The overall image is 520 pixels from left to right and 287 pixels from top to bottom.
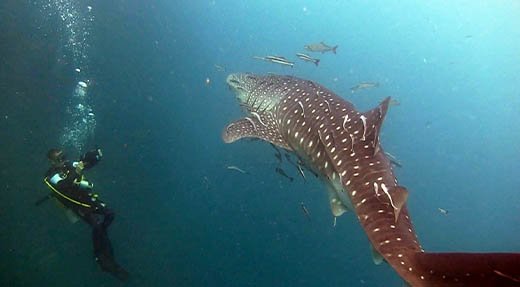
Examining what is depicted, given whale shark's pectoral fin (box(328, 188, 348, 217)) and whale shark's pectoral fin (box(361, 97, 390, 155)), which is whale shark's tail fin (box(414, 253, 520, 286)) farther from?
whale shark's pectoral fin (box(328, 188, 348, 217))

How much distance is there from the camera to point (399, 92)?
6388 centimetres

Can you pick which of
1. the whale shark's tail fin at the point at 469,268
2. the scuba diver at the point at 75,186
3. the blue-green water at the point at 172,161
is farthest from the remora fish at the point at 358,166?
the blue-green water at the point at 172,161

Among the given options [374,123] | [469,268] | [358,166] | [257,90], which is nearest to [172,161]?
[257,90]

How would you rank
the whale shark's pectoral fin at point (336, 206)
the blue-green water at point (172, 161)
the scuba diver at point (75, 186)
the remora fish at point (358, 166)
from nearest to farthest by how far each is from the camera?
the remora fish at point (358, 166)
the whale shark's pectoral fin at point (336, 206)
the scuba diver at point (75, 186)
the blue-green water at point (172, 161)

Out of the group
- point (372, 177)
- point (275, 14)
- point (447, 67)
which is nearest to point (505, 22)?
point (447, 67)

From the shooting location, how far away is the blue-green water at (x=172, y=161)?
734 inches

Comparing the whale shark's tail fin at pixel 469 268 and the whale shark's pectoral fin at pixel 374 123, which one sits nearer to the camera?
the whale shark's tail fin at pixel 469 268

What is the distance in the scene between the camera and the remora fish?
2277 millimetres

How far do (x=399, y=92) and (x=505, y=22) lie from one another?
16.9m

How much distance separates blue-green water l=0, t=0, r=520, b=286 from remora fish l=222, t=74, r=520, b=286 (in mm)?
11125

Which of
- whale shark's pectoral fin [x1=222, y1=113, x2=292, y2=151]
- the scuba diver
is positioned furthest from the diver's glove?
whale shark's pectoral fin [x1=222, y1=113, x2=292, y2=151]

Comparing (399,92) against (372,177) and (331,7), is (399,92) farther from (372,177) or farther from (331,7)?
(372,177)

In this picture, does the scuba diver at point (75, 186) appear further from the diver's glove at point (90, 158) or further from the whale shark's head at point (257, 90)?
the whale shark's head at point (257, 90)

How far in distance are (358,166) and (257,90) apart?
443cm
